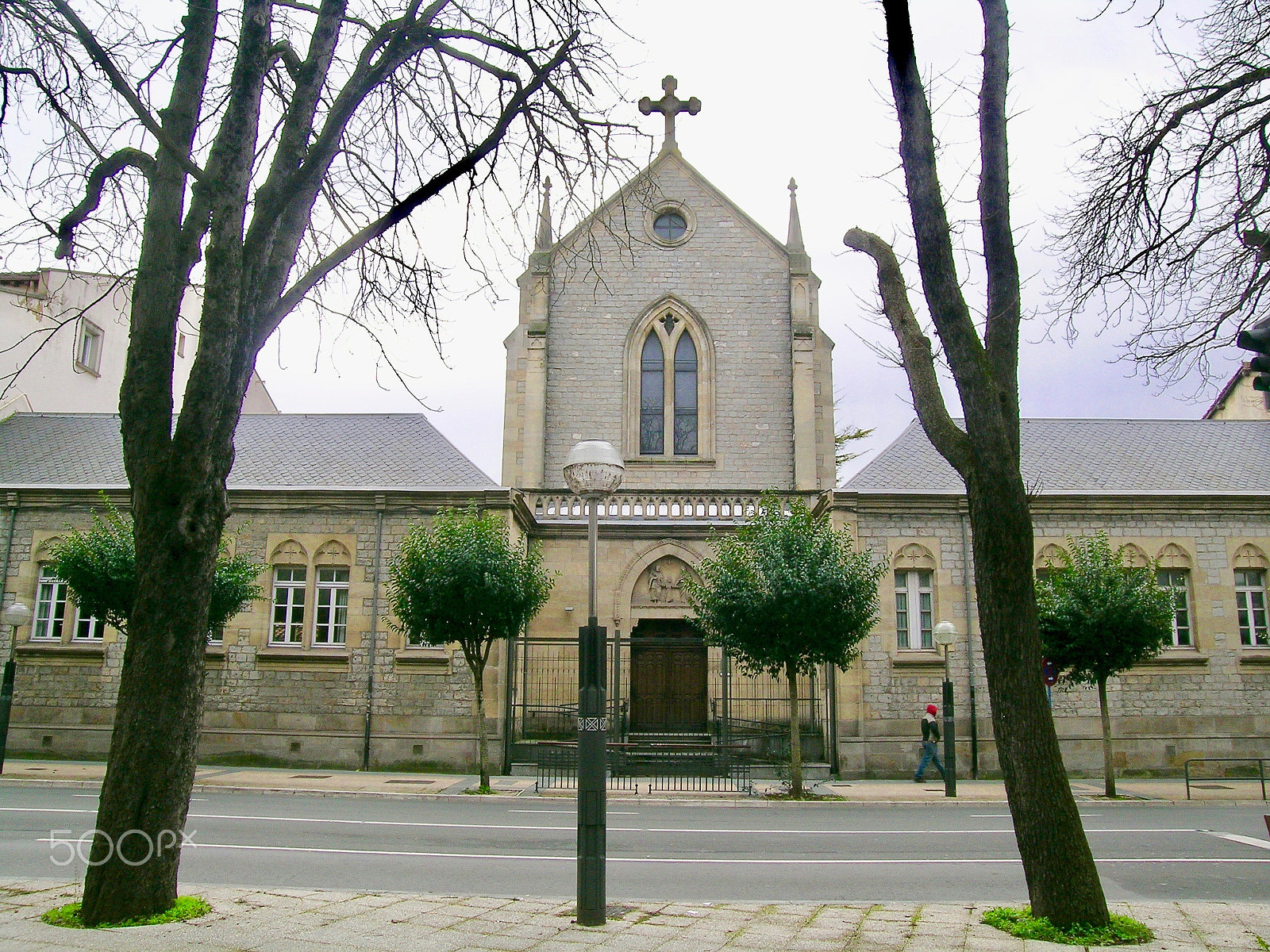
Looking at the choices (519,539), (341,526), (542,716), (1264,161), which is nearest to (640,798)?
(542,716)

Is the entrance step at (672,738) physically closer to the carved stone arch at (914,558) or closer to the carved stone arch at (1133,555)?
the carved stone arch at (914,558)

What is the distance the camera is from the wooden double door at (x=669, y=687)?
75.5 feet

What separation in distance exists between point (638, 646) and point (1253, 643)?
13.2m

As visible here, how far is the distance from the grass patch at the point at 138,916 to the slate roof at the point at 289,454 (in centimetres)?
1521

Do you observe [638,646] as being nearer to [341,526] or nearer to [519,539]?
[519,539]

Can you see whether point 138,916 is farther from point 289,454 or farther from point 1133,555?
point 1133,555

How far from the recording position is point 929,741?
19.9 meters

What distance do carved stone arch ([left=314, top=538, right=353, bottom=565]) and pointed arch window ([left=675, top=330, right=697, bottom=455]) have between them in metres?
8.93

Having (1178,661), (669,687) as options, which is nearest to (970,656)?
(1178,661)

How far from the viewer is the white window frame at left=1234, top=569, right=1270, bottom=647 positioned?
2167 centimetres

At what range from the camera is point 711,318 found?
26.8 meters

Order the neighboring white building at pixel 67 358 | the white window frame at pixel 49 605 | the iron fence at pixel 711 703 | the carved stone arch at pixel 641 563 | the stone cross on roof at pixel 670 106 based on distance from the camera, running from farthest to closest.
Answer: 1. the stone cross on roof at pixel 670 106
2. the neighboring white building at pixel 67 358
3. the carved stone arch at pixel 641 563
4. the white window frame at pixel 49 605
5. the iron fence at pixel 711 703

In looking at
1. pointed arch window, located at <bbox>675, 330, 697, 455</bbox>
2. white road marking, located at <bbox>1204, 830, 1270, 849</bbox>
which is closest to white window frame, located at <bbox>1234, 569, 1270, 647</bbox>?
white road marking, located at <bbox>1204, 830, 1270, 849</bbox>

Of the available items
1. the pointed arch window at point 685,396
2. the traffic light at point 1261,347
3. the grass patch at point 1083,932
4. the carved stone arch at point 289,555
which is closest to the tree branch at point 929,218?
the traffic light at point 1261,347
